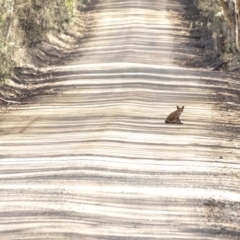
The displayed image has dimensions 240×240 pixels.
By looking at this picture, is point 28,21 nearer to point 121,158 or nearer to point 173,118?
point 173,118

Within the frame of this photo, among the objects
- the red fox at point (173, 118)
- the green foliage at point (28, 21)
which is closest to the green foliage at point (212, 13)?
the green foliage at point (28, 21)

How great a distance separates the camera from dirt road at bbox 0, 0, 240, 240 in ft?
30.0

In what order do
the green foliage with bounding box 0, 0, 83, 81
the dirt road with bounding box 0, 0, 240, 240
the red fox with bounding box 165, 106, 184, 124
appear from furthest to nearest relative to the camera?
the green foliage with bounding box 0, 0, 83, 81 < the red fox with bounding box 165, 106, 184, 124 < the dirt road with bounding box 0, 0, 240, 240

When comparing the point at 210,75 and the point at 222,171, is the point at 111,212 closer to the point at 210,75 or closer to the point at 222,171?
the point at 222,171

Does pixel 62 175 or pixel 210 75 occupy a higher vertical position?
pixel 62 175

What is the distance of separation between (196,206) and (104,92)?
10.6 m

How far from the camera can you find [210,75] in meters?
22.8

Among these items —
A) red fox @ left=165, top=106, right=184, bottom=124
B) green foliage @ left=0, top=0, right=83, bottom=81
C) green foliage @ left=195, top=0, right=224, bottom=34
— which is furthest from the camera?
green foliage @ left=195, top=0, right=224, bottom=34

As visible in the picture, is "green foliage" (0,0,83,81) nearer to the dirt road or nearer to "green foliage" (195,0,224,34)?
the dirt road

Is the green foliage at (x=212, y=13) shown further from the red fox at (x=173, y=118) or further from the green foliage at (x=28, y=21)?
the red fox at (x=173, y=118)

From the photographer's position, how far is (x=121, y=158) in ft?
41.4

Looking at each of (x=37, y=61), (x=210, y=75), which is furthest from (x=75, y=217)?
(x=37, y=61)

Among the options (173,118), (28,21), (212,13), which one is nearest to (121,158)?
(173,118)

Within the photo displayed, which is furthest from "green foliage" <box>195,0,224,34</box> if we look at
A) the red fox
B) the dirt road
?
the red fox
